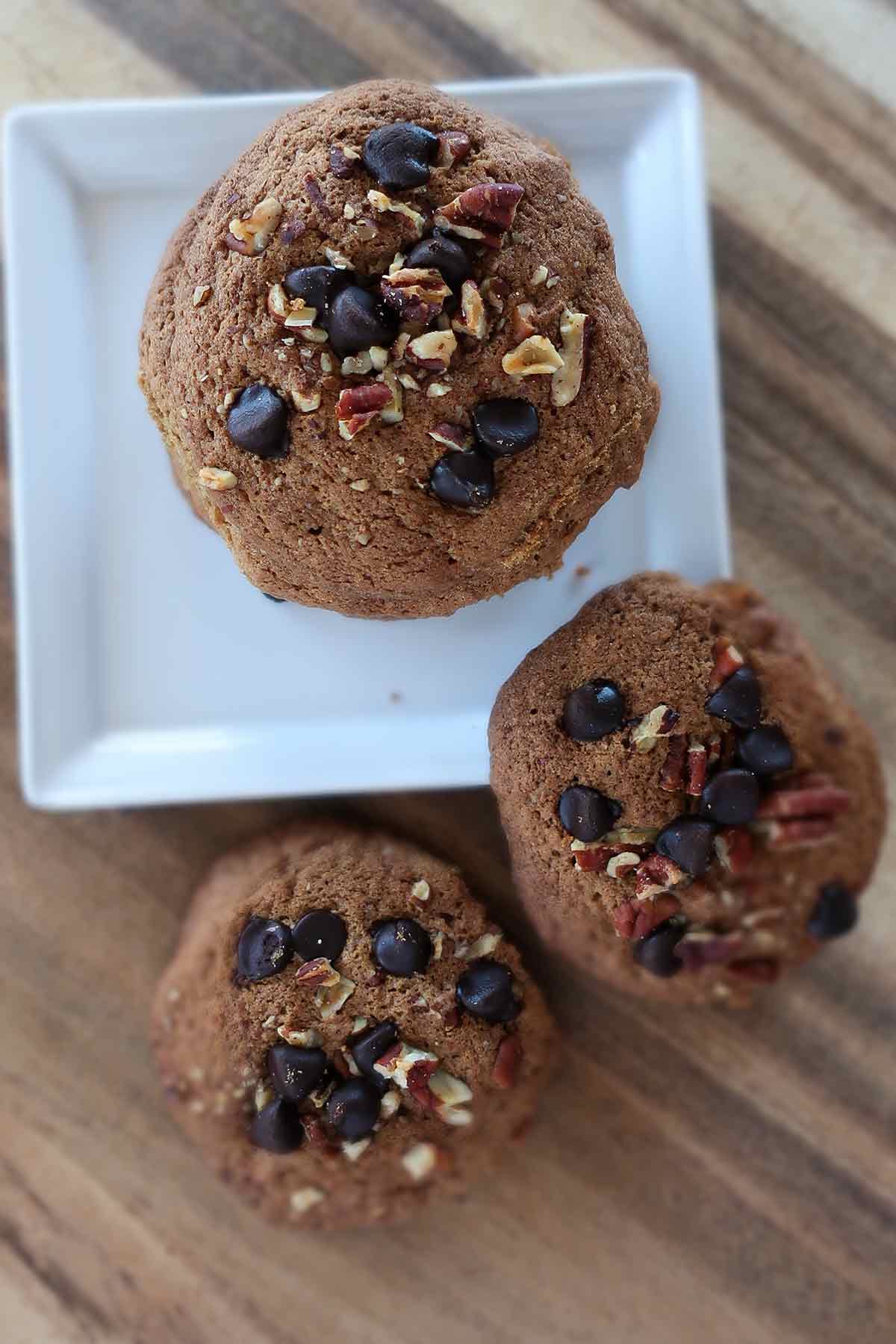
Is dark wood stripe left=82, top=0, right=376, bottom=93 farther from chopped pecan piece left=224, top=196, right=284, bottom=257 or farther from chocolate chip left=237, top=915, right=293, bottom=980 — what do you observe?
chocolate chip left=237, top=915, right=293, bottom=980

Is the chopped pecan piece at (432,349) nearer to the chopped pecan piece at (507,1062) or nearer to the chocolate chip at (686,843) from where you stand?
the chocolate chip at (686,843)

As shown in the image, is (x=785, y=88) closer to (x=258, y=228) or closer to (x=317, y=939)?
(x=258, y=228)

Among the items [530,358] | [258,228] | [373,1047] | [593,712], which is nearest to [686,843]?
[593,712]

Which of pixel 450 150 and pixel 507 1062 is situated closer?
pixel 450 150

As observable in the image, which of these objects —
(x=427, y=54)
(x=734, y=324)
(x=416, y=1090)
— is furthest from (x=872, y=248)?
(x=416, y=1090)

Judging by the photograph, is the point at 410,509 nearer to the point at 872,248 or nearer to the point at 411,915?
the point at 411,915
